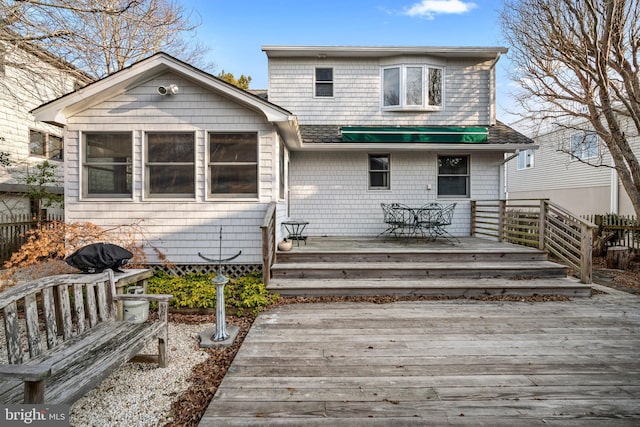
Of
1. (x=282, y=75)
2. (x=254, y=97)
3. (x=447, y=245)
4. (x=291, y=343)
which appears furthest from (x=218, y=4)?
(x=291, y=343)

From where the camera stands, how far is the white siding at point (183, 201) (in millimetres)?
6355

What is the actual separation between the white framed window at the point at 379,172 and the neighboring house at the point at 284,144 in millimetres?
29

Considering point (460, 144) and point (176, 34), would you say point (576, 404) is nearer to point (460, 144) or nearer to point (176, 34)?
point (460, 144)

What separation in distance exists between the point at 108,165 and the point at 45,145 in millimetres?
7757

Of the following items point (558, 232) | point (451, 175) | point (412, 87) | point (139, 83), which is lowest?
point (558, 232)

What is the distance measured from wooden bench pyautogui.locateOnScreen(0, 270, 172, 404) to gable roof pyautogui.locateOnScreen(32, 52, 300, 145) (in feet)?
12.8

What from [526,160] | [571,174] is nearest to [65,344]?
[571,174]

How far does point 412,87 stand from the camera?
1002 centimetres

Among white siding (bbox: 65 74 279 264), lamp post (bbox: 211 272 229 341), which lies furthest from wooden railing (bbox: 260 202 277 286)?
lamp post (bbox: 211 272 229 341)

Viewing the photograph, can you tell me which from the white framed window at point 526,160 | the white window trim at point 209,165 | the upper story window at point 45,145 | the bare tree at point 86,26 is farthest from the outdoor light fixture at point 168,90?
the white framed window at point 526,160

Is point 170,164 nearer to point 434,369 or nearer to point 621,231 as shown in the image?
point 434,369

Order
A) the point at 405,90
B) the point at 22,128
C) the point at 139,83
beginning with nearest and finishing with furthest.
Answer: the point at 139,83
the point at 405,90
the point at 22,128

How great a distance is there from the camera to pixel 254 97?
19.9 feet

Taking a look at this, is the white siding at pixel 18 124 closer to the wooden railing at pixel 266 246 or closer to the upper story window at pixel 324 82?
the upper story window at pixel 324 82
